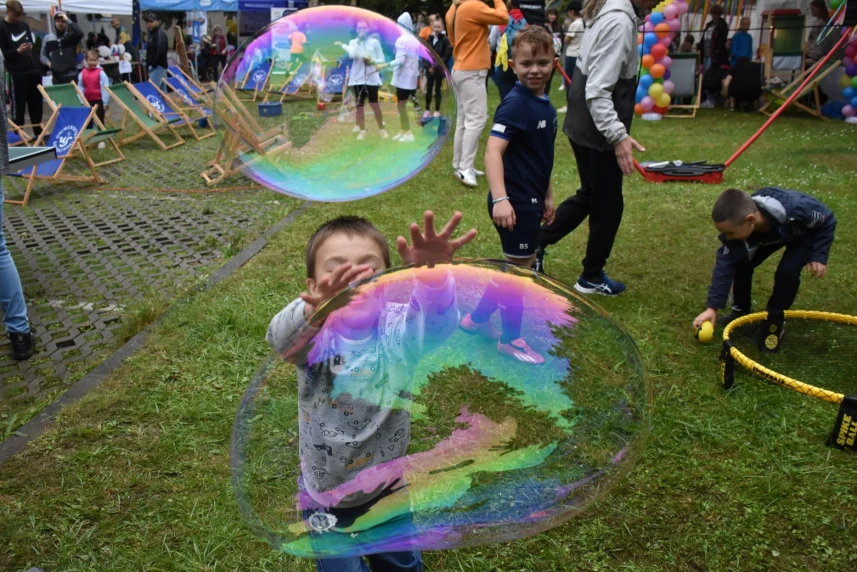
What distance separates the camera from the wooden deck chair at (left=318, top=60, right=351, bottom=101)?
11.9ft

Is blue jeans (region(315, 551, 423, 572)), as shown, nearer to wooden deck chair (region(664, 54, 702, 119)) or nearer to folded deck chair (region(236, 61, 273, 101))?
folded deck chair (region(236, 61, 273, 101))

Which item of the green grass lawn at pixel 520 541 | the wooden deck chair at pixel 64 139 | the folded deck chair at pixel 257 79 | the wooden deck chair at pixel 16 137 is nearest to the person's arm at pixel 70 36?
the wooden deck chair at pixel 16 137

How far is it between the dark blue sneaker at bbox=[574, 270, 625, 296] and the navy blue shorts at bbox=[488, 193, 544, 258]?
1.04 metres

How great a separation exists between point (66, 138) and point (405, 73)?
21.1 feet

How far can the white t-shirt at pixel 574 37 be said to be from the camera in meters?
11.1

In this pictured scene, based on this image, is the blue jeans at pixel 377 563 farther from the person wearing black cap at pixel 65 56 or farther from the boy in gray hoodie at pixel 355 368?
the person wearing black cap at pixel 65 56

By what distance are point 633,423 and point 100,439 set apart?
253cm

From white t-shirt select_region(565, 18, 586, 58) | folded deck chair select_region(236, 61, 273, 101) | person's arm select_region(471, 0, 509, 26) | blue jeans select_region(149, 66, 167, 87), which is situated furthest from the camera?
blue jeans select_region(149, 66, 167, 87)

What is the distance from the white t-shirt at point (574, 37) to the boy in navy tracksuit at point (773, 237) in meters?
7.81

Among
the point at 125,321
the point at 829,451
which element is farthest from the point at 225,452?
the point at 829,451

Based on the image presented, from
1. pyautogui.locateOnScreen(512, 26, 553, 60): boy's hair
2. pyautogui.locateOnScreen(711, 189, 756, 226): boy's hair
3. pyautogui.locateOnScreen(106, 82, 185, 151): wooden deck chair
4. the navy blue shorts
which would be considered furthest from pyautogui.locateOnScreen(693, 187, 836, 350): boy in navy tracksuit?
pyautogui.locateOnScreen(106, 82, 185, 151): wooden deck chair

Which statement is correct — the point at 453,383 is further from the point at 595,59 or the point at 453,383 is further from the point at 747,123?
the point at 747,123

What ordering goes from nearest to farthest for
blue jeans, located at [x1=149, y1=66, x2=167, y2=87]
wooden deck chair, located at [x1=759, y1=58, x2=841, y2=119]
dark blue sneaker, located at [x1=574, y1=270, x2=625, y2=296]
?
dark blue sneaker, located at [x1=574, y1=270, x2=625, y2=296] → wooden deck chair, located at [x1=759, y1=58, x2=841, y2=119] → blue jeans, located at [x1=149, y1=66, x2=167, y2=87]

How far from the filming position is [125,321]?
14.3 ft
